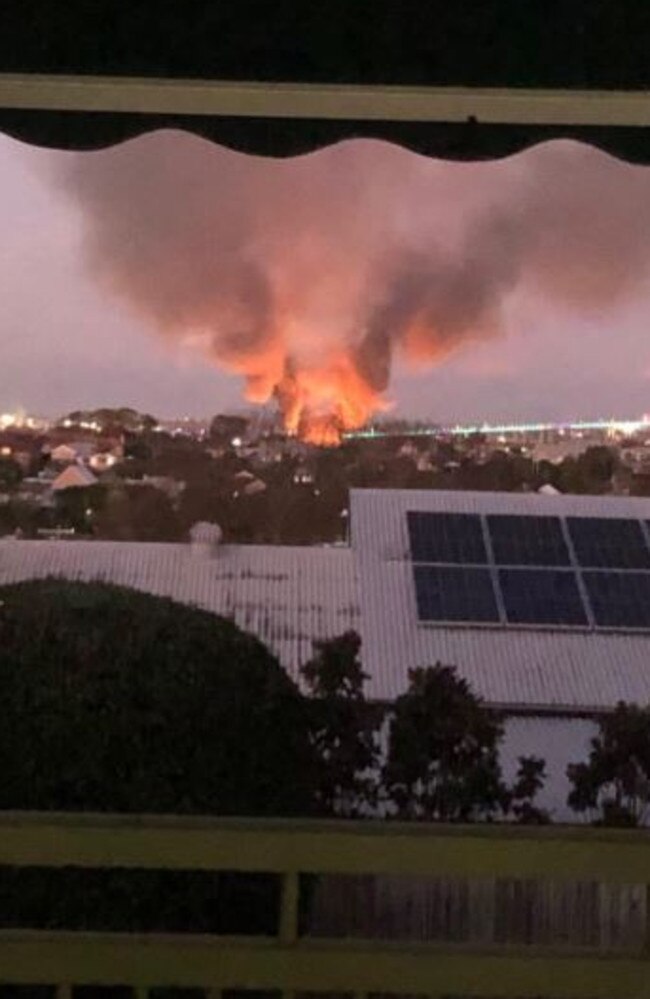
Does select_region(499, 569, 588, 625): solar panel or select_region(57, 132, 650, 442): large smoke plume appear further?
select_region(499, 569, 588, 625): solar panel

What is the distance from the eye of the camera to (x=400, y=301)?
9.78 feet

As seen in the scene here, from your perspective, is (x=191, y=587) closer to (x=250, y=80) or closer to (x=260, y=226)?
(x=260, y=226)

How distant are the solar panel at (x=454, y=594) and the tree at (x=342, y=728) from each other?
1.55 feet

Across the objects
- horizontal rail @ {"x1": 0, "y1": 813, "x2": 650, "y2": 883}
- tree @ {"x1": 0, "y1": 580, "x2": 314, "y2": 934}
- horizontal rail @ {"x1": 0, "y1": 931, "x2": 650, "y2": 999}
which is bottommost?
horizontal rail @ {"x1": 0, "y1": 931, "x2": 650, "y2": 999}

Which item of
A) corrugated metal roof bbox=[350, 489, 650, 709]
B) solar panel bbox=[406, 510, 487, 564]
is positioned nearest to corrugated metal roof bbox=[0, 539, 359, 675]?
corrugated metal roof bbox=[350, 489, 650, 709]

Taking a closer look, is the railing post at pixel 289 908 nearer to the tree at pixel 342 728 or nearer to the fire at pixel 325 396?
the tree at pixel 342 728

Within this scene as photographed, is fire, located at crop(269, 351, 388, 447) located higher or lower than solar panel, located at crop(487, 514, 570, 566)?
lower

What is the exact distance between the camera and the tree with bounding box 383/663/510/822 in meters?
3.03

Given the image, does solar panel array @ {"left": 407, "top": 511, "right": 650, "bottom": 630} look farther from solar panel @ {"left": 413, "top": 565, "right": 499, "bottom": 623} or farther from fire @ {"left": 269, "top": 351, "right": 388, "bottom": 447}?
fire @ {"left": 269, "top": 351, "right": 388, "bottom": 447}

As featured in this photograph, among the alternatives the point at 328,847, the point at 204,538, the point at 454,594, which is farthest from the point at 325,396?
the point at 328,847

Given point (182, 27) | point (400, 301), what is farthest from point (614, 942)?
point (182, 27)

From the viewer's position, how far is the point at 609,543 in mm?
3615

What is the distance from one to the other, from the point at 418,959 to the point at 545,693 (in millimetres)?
1504

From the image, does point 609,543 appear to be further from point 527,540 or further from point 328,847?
point 328,847
